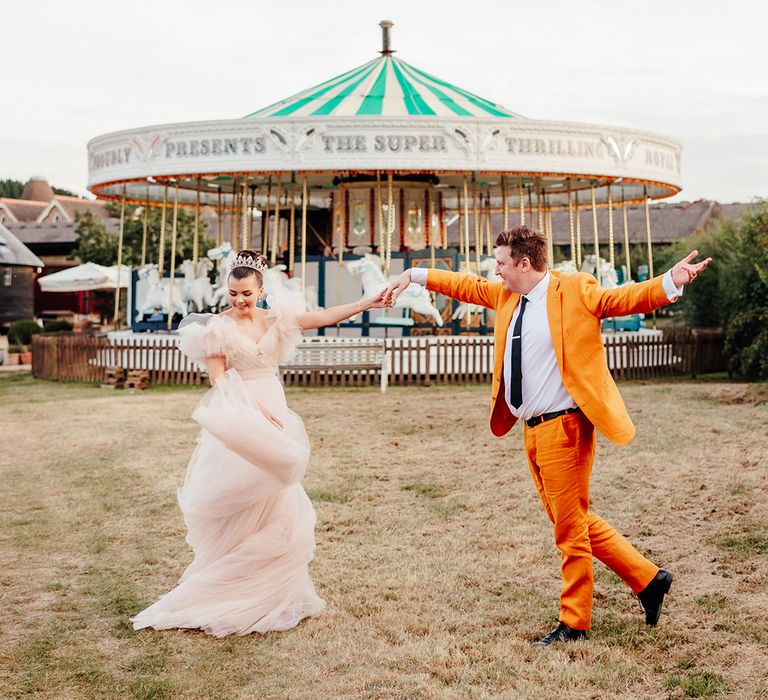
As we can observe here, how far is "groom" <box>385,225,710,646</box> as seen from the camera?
452cm

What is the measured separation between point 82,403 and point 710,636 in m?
12.4

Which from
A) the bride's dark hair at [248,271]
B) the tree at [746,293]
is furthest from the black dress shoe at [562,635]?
the tree at [746,293]

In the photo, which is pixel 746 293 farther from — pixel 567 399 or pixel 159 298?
pixel 567 399

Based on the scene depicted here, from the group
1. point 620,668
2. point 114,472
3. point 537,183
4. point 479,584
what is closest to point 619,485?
point 479,584

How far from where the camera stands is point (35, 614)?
205 inches

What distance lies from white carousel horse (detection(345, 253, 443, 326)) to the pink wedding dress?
12.0 metres

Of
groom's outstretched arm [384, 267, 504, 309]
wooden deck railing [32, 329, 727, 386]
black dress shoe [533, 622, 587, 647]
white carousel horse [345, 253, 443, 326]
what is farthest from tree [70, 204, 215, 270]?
black dress shoe [533, 622, 587, 647]

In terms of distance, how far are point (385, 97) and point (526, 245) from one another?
683 inches

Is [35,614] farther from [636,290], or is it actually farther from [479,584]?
[636,290]

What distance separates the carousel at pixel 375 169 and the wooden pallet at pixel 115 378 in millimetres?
2235

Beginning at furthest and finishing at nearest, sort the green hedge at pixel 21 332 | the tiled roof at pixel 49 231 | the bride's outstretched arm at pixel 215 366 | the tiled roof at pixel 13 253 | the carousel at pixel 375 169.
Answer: the tiled roof at pixel 49 231
the tiled roof at pixel 13 253
the green hedge at pixel 21 332
the carousel at pixel 375 169
the bride's outstretched arm at pixel 215 366

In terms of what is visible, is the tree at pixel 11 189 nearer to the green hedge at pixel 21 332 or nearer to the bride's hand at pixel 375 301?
the green hedge at pixel 21 332

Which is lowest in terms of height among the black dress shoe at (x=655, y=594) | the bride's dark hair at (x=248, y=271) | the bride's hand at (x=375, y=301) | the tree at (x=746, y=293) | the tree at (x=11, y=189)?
the black dress shoe at (x=655, y=594)

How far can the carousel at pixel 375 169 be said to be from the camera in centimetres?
1750
